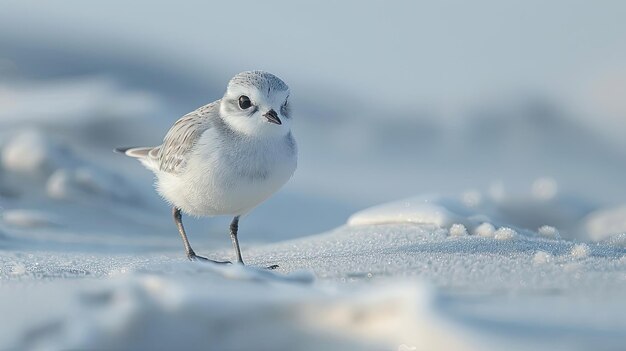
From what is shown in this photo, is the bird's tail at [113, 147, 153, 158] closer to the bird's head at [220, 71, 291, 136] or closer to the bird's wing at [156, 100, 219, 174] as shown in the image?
the bird's wing at [156, 100, 219, 174]

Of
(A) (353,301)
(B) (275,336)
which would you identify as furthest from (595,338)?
(B) (275,336)

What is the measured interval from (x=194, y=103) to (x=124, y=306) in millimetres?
7623

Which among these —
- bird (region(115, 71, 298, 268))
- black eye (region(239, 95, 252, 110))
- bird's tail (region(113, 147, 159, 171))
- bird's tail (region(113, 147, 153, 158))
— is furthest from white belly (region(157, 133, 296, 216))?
bird's tail (region(113, 147, 153, 158))

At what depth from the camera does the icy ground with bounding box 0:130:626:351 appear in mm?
2498

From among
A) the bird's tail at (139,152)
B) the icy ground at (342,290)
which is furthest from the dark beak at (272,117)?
the bird's tail at (139,152)

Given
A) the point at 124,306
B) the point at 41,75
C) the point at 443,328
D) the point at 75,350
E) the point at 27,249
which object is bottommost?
the point at 75,350

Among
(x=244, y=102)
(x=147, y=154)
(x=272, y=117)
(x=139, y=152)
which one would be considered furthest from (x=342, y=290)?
(x=139, y=152)

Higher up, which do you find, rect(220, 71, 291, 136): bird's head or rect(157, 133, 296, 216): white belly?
rect(220, 71, 291, 136): bird's head

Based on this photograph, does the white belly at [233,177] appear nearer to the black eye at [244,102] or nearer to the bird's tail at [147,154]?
the black eye at [244,102]

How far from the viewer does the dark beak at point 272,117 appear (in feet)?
15.1

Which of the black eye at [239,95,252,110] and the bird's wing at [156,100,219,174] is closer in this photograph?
the black eye at [239,95,252,110]

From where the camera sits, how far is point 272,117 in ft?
15.1

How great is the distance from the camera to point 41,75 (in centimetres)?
1027

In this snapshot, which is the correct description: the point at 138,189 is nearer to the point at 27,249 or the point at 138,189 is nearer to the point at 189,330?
the point at 27,249
